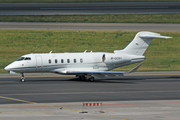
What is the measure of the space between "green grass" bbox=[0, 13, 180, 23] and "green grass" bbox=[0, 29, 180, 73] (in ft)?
19.5

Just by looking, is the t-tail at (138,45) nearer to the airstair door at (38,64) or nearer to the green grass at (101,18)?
the airstair door at (38,64)

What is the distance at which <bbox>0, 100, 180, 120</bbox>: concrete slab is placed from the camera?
60.5ft

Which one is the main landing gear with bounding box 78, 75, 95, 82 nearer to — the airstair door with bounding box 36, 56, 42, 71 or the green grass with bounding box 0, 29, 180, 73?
the airstair door with bounding box 36, 56, 42, 71

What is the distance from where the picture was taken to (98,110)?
20.3 meters

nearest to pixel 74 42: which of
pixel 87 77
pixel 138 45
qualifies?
pixel 138 45

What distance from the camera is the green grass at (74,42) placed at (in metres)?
58.8

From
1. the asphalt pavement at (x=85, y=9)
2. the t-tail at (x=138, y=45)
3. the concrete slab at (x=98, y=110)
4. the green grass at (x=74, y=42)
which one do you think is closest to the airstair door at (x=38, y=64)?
the t-tail at (x=138, y=45)

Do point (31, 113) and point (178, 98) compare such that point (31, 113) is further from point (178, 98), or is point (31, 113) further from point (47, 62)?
point (47, 62)

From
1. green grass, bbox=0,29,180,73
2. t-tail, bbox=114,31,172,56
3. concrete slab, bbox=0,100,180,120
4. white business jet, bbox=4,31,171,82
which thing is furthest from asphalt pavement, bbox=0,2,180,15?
concrete slab, bbox=0,100,180,120

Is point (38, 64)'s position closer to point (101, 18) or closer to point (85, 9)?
point (101, 18)

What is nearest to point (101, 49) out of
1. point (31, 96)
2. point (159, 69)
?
point (159, 69)

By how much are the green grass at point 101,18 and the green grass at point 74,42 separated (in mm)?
5938

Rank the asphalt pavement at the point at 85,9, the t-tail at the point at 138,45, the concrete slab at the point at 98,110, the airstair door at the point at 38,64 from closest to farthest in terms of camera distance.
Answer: the concrete slab at the point at 98,110
the airstair door at the point at 38,64
the t-tail at the point at 138,45
the asphalt pavement at the point at 85,9

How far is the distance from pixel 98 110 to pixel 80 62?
16.6 m
